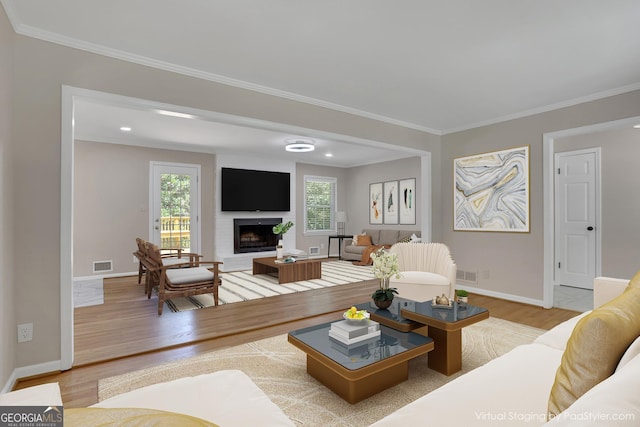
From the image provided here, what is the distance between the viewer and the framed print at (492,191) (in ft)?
14.7

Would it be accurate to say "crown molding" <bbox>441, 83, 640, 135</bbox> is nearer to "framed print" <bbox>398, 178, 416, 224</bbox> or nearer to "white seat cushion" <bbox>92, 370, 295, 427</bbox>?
"framed print" <bbox>398, 178, 416, 224</bbox>

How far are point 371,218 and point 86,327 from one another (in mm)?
6847

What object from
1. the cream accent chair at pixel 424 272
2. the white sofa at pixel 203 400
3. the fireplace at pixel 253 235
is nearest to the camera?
the white sofa at pixel 203 400

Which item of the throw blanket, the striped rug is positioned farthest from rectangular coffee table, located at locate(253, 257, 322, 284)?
the throw blanket

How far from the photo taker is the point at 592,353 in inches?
40.3

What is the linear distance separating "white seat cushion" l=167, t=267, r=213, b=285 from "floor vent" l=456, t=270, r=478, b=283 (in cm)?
382

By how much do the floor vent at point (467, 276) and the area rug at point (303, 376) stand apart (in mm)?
1676

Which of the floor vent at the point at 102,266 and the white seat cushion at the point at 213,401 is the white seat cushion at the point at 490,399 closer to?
the white seat cushion at the point at 213,401

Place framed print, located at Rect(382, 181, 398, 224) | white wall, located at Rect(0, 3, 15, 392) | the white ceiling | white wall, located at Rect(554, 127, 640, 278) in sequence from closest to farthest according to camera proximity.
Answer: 1. white wall, located at Rect(0, 3, 15, 392)
2. the white ceiling
3. white wall, located at Rect(554, 127, 640, 278)
4. framed print, located at Rect(382, 181, 398, 224)

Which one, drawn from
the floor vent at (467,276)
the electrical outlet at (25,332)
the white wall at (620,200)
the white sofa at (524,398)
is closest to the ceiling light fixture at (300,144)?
the floor vent at (467,276)

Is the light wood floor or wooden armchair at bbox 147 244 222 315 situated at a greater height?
wooden armchair at bbox 147 244 222 315

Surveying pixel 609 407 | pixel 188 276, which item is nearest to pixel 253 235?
pixel 188 276

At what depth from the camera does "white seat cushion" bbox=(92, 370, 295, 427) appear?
1.17 meters

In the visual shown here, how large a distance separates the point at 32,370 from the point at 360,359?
2.49 meters
